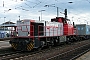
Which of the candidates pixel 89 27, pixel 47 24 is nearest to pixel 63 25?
pixel 47 24

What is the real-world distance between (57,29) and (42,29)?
11.4 feet

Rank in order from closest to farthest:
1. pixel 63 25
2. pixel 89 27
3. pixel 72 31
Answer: pixel 63 25 < pixel 72 31 < pixel 89 27

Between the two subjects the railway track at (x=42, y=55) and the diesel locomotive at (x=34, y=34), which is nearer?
the railway track at (x=42, y=55)

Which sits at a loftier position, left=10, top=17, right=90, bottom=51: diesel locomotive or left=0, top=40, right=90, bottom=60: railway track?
left=10, top=17, right=90, bottom=51: diesel locomotive

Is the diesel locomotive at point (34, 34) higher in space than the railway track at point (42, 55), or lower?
higher

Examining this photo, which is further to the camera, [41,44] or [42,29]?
[42,29]

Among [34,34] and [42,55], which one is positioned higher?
[34,34]

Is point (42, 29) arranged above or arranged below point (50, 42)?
above

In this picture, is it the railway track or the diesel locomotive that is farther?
the diesel locomotive

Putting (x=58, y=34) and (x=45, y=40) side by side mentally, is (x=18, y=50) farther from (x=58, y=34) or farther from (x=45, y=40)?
(x=58, y=34)

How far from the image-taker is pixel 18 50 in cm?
1873

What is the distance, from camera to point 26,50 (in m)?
17.7

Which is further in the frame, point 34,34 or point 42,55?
point 34,34

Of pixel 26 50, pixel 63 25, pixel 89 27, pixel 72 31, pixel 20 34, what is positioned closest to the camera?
pixel 26 50
